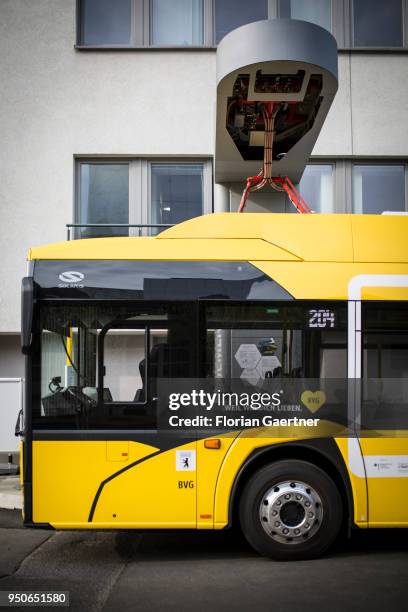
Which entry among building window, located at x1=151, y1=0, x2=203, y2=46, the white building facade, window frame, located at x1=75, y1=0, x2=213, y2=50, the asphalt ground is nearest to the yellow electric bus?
the asphalt ground

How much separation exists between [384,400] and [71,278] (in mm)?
3109

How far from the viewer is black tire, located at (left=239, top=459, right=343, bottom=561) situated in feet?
18.9

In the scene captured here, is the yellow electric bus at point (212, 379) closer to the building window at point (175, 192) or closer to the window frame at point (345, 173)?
the building window at point (175, 192)

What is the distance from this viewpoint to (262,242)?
611cm

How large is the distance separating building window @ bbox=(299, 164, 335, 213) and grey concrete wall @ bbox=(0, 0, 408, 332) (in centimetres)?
38

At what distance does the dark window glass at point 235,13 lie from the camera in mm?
11969

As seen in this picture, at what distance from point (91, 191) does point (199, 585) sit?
8413mm

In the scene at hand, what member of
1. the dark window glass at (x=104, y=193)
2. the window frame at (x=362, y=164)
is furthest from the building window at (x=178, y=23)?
the window frame at (x=362, y=164)

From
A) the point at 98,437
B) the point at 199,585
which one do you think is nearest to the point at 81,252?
the point at 98,437

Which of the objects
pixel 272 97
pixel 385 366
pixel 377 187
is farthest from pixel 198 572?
pixel 377 187

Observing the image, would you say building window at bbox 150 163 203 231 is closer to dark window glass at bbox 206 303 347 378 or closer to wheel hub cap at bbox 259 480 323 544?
dark window glass at bbox 206 303 347 378

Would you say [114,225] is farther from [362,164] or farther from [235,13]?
[362,164]

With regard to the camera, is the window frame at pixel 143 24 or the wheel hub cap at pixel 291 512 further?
the window frame at pixel 143 24

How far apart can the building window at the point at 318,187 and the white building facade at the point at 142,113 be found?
0.03m
